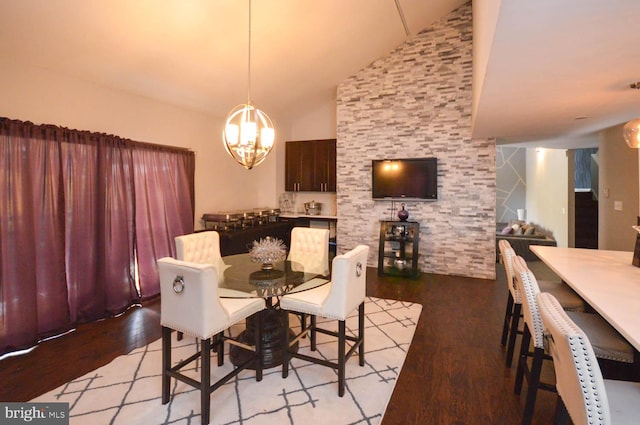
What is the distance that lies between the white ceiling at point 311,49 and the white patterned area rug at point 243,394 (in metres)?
2.33

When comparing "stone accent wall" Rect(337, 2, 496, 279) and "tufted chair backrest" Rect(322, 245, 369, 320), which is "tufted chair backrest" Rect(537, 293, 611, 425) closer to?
"tufted chair backrest" Rect(322, 245, 369, 320)

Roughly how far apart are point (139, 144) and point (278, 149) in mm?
3049

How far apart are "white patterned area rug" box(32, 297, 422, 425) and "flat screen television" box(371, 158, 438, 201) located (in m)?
2.94

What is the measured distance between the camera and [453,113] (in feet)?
16.3

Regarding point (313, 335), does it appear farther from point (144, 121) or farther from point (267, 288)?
point (144, 121)

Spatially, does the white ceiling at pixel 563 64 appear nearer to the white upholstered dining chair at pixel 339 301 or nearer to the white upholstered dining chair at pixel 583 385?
the white upholstered dining chair at pixel 583 385

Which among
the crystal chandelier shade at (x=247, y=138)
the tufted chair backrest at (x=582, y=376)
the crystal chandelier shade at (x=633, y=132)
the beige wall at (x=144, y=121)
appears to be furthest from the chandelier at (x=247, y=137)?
the crystal chandelier shade at (x=633, y=132)

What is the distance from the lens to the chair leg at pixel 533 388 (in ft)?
5.76

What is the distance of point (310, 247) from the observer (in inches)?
135

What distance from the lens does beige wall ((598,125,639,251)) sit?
3729 millimetres

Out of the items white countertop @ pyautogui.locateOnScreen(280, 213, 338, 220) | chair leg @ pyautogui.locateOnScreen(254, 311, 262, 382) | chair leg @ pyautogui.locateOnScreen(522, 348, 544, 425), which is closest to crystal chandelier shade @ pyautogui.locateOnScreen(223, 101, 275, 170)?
chair leg @ pyautogui.locateOnScreen(254, 311, 262, 382)

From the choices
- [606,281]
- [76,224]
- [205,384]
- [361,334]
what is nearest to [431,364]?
[361,334]

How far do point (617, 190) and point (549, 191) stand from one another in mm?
3137

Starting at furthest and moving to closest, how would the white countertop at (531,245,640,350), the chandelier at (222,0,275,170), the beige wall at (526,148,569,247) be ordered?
the beige wall at (526,148,569,247), the chandelier at (222,0,275,170), the white countertop at (531,245,640,350)
